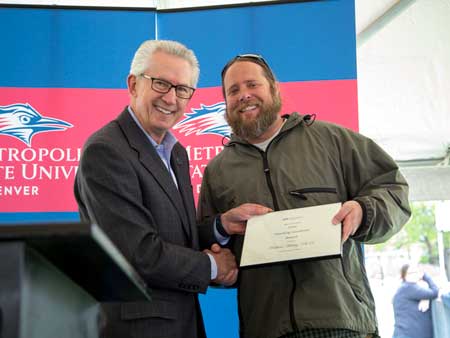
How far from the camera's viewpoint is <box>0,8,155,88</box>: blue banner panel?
3586 millimetres

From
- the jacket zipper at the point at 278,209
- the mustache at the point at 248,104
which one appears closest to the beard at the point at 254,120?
the mustache at the point at 248,104

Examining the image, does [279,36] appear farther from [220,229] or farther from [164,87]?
[220,229]

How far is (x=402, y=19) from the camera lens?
4121 millimetres

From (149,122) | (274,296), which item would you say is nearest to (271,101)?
(149,122)

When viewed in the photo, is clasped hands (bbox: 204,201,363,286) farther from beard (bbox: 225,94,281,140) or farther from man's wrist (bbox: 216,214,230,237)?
beard (bbox: 225,94,281,140)

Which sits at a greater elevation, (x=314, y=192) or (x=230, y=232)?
(x=314, y=192)

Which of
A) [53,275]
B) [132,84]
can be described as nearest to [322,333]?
[132,84]

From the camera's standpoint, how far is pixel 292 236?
203 centimetres

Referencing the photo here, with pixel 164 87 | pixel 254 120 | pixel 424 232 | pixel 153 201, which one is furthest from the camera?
pixel 424 232

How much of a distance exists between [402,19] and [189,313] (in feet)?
9.89

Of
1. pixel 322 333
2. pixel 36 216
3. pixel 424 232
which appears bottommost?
pixel 322 333

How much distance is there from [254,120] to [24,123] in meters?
1.77

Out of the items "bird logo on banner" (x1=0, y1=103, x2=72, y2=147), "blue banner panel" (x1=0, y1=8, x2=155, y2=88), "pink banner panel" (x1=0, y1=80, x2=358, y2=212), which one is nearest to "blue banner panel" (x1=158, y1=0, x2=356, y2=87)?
"pink banner panel" (x1=0, y1=80, x2=358, y2=212)

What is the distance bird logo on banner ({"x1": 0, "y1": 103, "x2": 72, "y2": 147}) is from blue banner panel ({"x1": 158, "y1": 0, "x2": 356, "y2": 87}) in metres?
0.89
